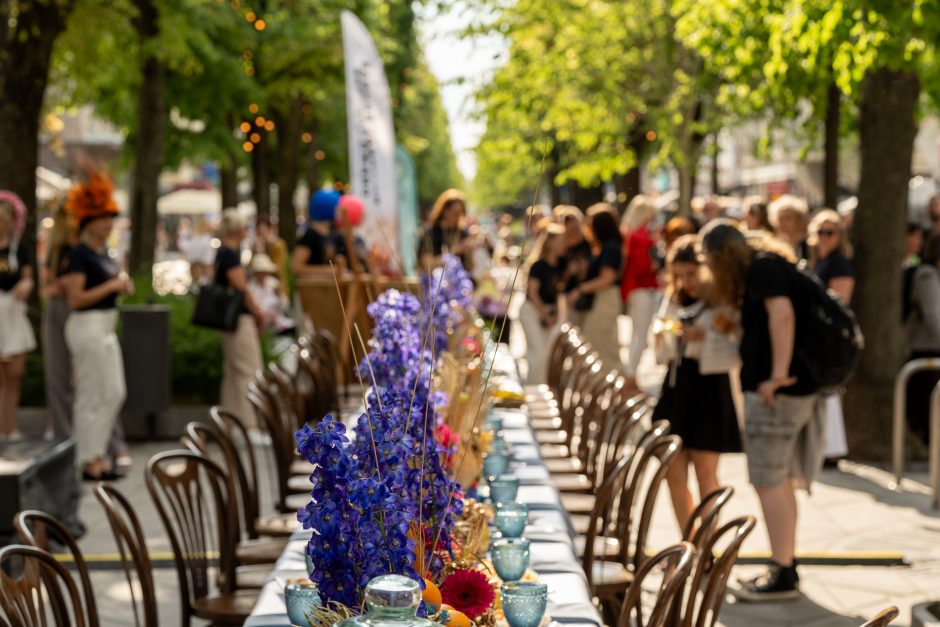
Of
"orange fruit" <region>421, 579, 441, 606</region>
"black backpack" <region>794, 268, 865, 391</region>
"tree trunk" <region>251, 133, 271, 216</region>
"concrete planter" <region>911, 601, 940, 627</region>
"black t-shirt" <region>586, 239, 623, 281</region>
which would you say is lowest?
"concrete planter" <region>911, 601, 940, 627</region>

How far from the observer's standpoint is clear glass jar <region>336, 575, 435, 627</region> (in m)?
2.28

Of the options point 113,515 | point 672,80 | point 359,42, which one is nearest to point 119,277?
point 359,42

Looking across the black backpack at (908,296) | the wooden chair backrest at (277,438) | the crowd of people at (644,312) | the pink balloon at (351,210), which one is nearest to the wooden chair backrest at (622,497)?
A: the crowd of people at (644,312)

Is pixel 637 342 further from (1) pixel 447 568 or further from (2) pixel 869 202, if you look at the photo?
(1) pixel 447 568

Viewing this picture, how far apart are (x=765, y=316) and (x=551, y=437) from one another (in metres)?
1.74

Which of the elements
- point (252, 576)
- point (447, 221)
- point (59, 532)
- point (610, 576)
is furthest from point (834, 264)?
point (59, 532)

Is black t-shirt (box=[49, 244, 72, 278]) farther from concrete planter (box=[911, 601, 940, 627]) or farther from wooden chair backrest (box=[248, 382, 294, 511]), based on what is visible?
concrete planter (box=[911, 601, 940, 627])

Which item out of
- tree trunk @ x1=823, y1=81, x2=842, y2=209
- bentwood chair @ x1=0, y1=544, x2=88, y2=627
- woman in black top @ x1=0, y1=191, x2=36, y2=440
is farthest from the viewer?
tree trunk @ x1=823, y1=81, x2=842, y2=209

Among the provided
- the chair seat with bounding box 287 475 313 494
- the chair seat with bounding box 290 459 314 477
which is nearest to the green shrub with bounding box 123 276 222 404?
the chair seat with bounding box 290 459 314 477

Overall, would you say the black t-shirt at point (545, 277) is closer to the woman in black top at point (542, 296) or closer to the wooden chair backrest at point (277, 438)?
the woman in black top at point (542, 296)

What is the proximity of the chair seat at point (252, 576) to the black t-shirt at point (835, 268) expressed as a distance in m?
5.44

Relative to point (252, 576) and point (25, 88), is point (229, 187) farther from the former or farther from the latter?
point (252, 576)

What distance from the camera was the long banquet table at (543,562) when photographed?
3760 mm

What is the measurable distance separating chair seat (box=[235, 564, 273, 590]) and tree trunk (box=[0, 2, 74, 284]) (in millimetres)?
8295
